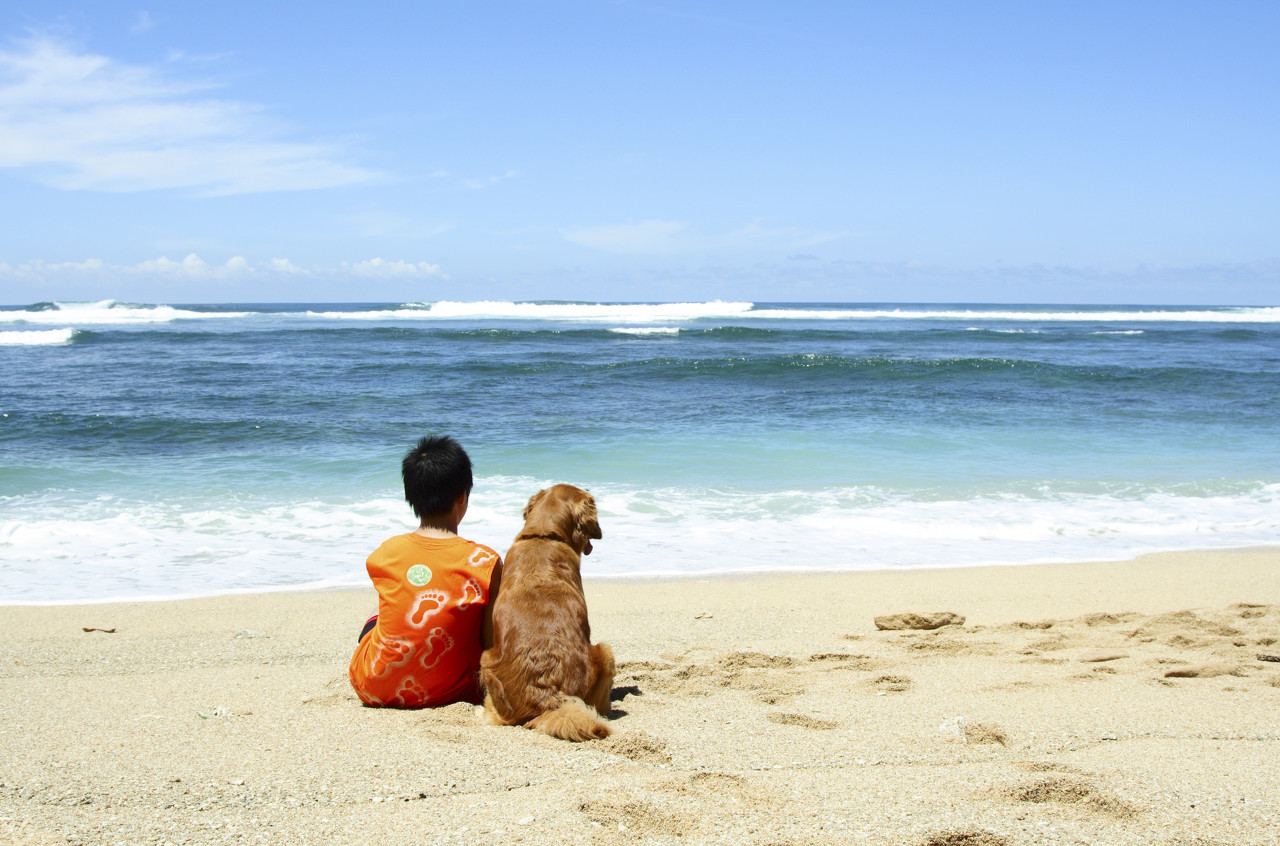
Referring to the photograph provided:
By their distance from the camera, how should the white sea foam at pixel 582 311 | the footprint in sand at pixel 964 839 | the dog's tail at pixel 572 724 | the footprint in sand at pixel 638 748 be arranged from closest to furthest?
the footprint in sand at pixel 964 839
the footprint in sand at pixel 638 748
the dog's tail at pixel 572 724
the white sea foam at pixel 582 311

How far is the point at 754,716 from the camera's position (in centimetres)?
311

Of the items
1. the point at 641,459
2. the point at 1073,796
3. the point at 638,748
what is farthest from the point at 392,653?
the point at 641,459

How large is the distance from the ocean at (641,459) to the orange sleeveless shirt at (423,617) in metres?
2.84

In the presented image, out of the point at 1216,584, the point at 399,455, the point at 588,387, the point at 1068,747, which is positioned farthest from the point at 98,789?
the point at 588,387

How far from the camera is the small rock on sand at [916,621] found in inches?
185

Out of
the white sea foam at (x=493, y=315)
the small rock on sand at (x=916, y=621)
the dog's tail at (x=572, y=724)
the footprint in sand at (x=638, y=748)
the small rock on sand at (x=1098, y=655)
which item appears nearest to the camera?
the footprint in sand at (x=638, y=748)

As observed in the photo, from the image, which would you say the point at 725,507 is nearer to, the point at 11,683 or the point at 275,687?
the point at 275,687

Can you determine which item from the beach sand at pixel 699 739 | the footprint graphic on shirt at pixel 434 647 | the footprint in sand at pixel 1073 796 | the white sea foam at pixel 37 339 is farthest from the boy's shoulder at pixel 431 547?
the white sea foam at pixel 37 339

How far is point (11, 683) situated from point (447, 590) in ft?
6.94

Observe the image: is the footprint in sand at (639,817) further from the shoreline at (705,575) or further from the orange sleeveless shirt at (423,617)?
the shoreline at (705,575)

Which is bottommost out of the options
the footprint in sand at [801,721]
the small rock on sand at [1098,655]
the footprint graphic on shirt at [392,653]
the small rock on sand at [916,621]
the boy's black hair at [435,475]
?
the small rock on sand at [916,621]

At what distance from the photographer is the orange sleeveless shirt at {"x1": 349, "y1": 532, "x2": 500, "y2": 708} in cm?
299

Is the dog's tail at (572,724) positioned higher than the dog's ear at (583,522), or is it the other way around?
the dog's ear at (583,522)

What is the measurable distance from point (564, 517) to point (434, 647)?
0.69m
